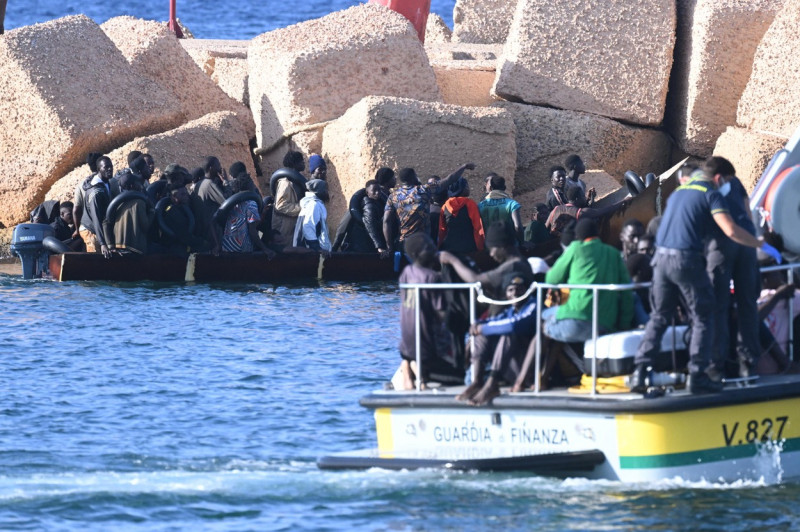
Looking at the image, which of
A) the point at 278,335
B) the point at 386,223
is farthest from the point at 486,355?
the point at 386,223

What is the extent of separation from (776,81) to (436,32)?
7895mm

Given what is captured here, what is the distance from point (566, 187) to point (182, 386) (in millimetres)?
6270

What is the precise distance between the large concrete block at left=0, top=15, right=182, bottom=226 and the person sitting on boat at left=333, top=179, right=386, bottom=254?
13.0 feet

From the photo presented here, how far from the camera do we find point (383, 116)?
19.7 metres

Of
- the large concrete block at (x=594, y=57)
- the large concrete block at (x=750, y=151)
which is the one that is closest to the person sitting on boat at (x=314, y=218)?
the large concrete block at (x=594, y=57)

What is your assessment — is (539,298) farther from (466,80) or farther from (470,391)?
(466,80)

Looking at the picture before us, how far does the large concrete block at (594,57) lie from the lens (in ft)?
68.8

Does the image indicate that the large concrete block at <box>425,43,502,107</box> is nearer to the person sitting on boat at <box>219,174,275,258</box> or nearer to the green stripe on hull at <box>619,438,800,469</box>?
the person sitting on boat at <box>219,174,275,258</box>

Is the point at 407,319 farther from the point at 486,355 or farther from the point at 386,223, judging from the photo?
the point at 386,223

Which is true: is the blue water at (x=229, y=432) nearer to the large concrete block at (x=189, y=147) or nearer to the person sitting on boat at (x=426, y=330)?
the person sitting on boat at (x=426, y=330)

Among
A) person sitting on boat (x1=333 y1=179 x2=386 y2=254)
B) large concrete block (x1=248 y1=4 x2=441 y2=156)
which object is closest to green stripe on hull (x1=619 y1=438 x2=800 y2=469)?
person sitting on boat (x1=333 y1=179 x2=386 y2=254)

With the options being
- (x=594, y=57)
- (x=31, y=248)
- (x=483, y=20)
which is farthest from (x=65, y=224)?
(x=483, y=20)

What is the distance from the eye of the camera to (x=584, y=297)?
30.9 feet

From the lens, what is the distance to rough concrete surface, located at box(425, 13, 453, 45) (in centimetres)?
2644
